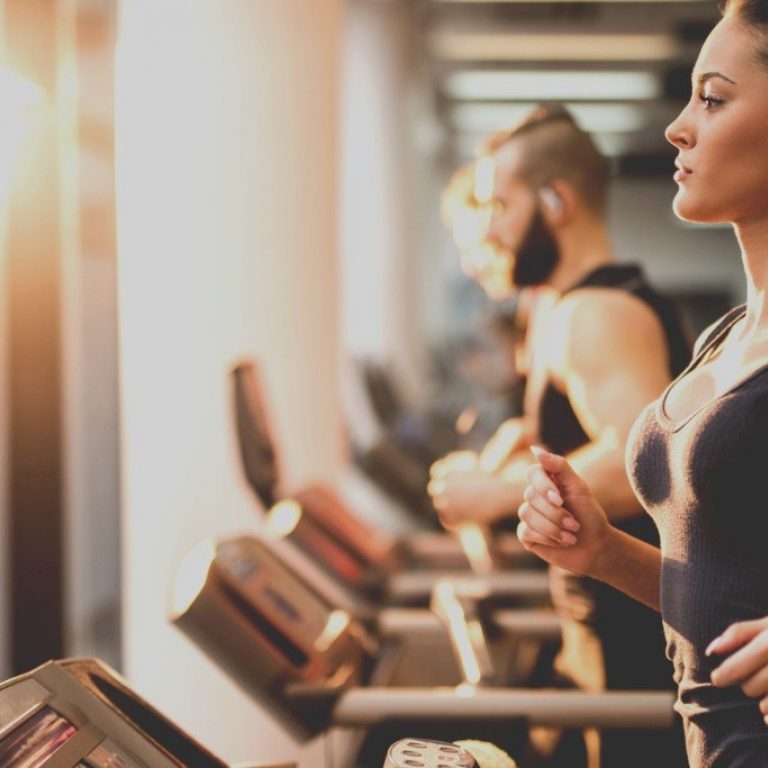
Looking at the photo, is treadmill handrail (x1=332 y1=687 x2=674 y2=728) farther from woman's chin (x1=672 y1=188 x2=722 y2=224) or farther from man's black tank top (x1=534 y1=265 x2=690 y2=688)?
woman's chin (x1=672 y1=188 x2=722 y2=224)

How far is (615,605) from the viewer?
7.07 ft

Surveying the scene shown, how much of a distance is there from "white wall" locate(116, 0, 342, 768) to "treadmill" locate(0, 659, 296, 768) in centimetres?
102

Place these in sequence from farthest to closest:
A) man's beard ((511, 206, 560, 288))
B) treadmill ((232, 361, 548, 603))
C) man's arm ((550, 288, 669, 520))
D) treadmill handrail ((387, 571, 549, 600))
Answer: treadmill handrail ((387, 571, 549, 600))
man's beard ((511, 206, 560, 288))
treadmill ((232, 361, 548, 603))
man's arm ((550, 288, 669, 520))

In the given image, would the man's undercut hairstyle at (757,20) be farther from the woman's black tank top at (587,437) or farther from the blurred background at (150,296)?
the blurred background at (150,296)

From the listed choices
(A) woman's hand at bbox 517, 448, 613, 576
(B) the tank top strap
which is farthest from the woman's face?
(A) woman's hand at bbox 517, 448, 613, 576

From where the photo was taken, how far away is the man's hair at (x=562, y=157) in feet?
7.79

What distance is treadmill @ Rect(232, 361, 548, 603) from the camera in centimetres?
229

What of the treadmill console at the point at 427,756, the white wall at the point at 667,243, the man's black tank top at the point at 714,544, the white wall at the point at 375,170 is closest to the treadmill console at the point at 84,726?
the treadmill console at the point at 427,756

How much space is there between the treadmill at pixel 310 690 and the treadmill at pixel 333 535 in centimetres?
27

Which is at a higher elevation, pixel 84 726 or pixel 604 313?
pixel 604 313

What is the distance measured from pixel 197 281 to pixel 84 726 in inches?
61.2

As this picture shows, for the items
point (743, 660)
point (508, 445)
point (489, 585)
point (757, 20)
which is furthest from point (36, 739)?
point (489, 585)

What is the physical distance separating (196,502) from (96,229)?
26.5 inches

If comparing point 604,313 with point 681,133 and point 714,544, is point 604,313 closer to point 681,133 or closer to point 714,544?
point 681,133
